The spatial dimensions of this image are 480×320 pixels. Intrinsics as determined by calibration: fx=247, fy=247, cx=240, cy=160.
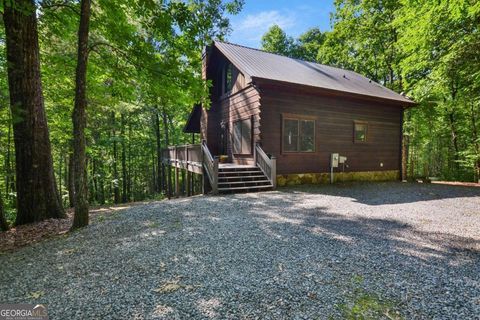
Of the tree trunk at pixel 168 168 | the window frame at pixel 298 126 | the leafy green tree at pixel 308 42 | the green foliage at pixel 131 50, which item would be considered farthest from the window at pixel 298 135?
the leafy green tree at pixel 308 42

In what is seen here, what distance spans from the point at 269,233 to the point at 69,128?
11985mm

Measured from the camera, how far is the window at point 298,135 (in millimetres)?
10094

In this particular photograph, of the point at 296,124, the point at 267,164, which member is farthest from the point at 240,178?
the point at 296,124

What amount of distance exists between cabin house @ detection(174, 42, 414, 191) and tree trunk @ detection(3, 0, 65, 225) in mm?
4472

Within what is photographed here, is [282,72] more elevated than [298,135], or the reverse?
[282,72]

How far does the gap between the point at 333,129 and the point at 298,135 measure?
1858 millimetres

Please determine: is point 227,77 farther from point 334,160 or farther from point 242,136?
point 334,160

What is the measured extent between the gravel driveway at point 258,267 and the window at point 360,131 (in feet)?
21.0

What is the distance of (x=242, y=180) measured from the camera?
29.5 feet

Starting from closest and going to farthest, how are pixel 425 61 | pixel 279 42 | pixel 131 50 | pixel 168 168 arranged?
pixel 131 50, pixel 425 61, pixel 168 168, pixel 279 42

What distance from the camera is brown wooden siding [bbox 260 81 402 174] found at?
32.1 feet

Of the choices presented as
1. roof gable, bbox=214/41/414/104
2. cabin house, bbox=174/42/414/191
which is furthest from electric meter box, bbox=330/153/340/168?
roof gable, bbox=214/41/414/104

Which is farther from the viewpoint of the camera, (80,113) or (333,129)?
(333,129)

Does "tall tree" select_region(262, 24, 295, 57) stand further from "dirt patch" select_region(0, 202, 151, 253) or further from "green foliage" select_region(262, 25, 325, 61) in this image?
"dirt patch" select_region(0, 202, 151, 253)
